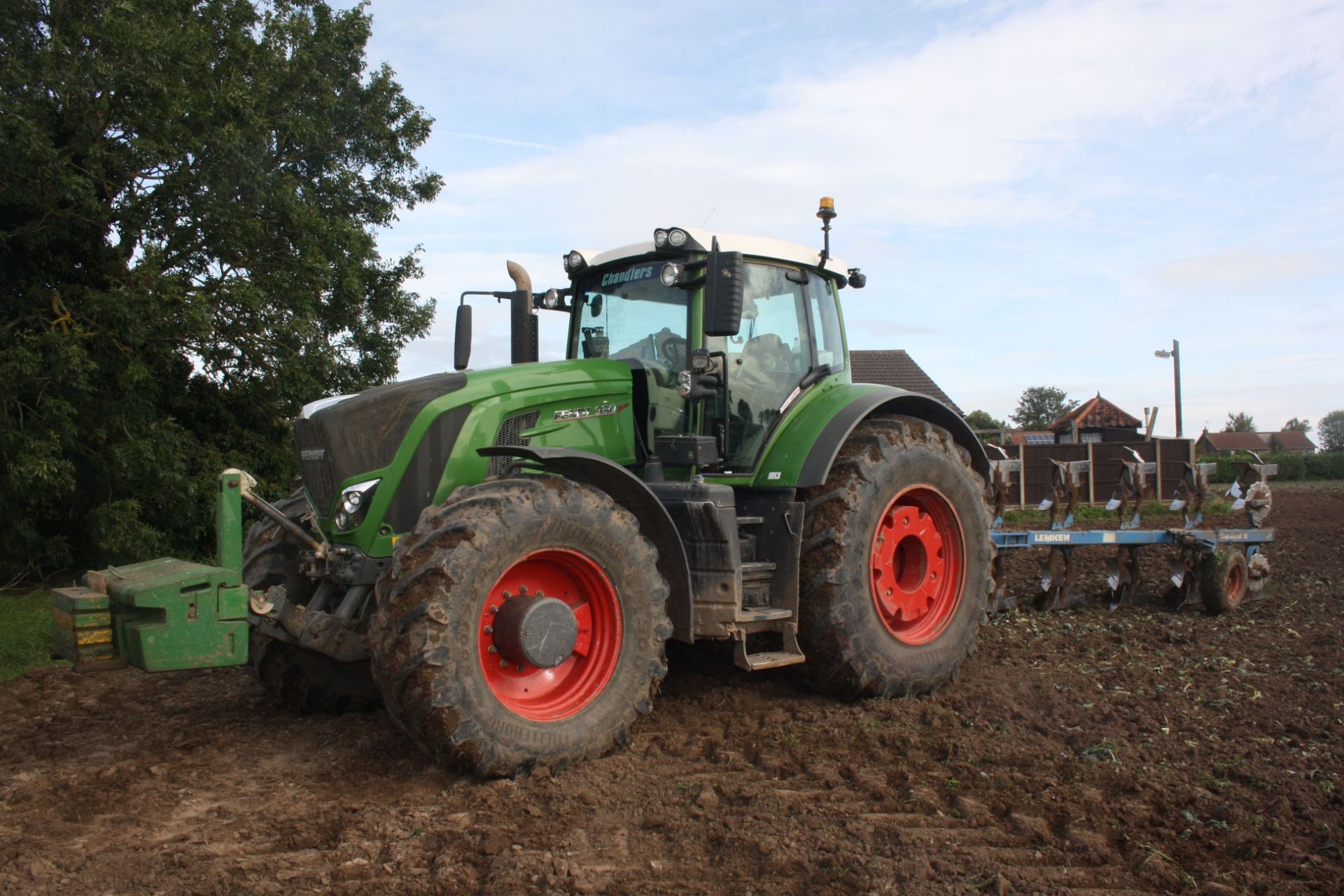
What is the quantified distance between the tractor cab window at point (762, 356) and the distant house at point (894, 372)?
76.0ft

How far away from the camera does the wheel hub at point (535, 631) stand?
13.9 ft

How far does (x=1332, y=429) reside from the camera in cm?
11369

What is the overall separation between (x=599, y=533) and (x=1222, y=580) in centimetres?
604

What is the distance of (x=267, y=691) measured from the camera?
5371 mm

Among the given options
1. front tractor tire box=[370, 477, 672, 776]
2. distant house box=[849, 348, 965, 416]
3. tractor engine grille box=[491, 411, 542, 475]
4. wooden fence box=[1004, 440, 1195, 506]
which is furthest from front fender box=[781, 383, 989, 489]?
distant house box=[849, 348, 965, 416]

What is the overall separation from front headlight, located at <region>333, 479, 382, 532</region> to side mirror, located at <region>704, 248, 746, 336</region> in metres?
1.71

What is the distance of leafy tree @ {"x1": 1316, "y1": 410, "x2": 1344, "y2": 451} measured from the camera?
110 m

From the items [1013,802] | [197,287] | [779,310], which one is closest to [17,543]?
[197,287]

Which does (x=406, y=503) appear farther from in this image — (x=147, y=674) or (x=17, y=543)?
(x=17, y=543)

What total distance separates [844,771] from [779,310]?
2.72 metres

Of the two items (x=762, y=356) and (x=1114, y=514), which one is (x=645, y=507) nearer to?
(x=762, y=356)

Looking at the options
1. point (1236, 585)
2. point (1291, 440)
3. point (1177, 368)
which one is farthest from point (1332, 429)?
point (1236, 585)

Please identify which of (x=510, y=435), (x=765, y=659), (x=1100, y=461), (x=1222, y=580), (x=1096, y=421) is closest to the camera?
(x=510, y=435)

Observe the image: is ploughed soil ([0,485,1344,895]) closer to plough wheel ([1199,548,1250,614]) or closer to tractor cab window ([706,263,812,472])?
tractor cab window ([706,263,812,472])
